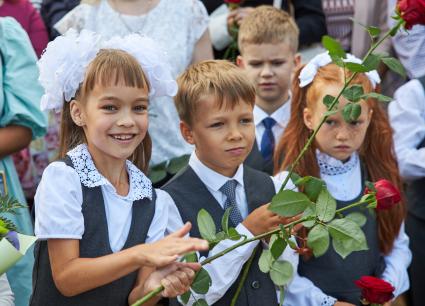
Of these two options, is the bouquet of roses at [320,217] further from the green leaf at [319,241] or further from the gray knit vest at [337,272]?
the gray knit vest at [337,272]

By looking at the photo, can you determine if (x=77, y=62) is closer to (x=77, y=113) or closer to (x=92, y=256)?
(x=77, y=113)

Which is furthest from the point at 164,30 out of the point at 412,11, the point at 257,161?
the point at 412,11

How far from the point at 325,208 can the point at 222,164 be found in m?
0.73

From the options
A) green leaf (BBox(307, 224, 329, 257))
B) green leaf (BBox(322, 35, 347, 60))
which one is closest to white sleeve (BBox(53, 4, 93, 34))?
green leaf (BBox(322, 35, 347, 60))

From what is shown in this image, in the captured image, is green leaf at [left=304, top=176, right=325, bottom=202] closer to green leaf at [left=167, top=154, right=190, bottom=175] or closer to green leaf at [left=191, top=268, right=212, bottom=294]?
green leaf at [left=191, top=268, right=212, bottom=294]

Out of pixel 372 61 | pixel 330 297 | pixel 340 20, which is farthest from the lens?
pixel 340 20

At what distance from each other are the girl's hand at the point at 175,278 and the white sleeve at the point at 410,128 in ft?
6.20

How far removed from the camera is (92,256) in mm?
2664

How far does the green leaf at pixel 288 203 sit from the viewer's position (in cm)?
247

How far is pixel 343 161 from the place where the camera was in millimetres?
3635

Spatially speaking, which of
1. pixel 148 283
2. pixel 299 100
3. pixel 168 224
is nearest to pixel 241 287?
pixel 168 224

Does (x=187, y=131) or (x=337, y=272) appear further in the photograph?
(x=337, y=272)

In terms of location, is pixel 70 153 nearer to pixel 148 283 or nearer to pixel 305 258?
pixel 148 283

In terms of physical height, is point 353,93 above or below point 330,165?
above
